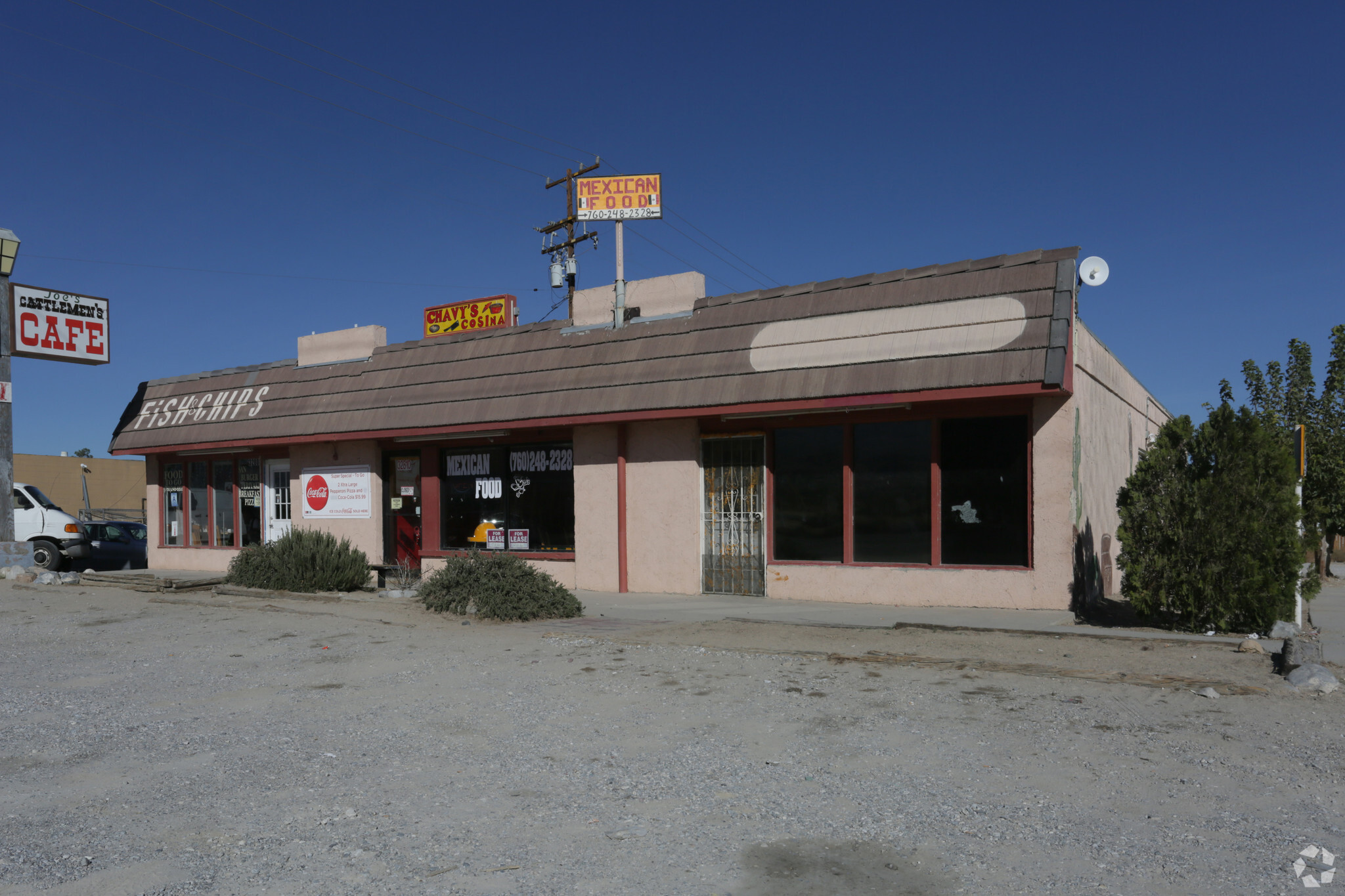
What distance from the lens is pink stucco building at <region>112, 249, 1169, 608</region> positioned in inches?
472

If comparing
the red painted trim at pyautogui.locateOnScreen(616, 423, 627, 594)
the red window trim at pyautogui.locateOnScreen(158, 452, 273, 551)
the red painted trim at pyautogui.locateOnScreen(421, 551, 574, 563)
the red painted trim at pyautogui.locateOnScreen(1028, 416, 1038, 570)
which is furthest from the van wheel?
the red painted trim at pyautogui.locateOnScreen(1028, 416, 1038, 570)

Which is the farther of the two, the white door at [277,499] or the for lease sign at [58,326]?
the for lease sign at [58,326]

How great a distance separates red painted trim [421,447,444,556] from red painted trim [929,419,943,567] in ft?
31.5

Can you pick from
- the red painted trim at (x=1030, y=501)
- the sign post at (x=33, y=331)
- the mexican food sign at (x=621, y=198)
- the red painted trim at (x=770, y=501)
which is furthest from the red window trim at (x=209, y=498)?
the red painted trim at (x=1030, y=501)

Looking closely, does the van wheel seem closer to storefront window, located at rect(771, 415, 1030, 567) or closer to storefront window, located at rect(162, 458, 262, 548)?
storefront window, located at rect(162, 458, 262, 548)

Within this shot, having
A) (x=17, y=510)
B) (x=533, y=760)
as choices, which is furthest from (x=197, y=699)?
(x=17, y=510)

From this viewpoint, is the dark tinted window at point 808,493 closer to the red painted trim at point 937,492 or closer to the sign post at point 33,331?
the red painted trim at point 937,492

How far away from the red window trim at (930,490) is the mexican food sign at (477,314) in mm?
9630

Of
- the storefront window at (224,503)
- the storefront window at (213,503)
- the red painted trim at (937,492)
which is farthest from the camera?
the storefront window at (224,503)

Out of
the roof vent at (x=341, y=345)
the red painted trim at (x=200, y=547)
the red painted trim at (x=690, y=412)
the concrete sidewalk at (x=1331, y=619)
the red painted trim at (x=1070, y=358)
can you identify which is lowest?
the concrete sidewalk at (x=1331, y=619)

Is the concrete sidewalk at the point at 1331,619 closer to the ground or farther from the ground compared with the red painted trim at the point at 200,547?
closer to the ground

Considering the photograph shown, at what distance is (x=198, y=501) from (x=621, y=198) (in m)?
12.8

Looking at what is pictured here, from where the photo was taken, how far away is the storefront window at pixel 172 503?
2244cm

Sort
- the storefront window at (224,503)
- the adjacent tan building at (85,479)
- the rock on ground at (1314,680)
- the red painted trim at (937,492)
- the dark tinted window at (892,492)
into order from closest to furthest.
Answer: the rock on ground at (1314,680) < the red painted trim at (937,492) < the dark tinted window at (892,492) < the storefront window at (224,503) < the adjacent tan building at (85,479)
